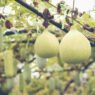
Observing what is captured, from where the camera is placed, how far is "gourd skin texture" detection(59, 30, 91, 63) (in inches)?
78.7

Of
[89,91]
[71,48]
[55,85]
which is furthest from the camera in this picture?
[89,91]

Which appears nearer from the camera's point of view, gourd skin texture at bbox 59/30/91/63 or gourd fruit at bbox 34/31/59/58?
gourd skin texture at bbox 59/30/91/63

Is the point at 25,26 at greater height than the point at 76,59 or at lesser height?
lesser

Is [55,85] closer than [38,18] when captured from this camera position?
No

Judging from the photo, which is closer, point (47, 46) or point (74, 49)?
point (74, 49)

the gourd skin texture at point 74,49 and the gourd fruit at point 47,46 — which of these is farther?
the gourd fruit at point 47,46

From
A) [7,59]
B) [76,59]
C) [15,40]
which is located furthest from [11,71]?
[15,40]

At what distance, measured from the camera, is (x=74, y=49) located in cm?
201

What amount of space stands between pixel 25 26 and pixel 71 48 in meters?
1.61

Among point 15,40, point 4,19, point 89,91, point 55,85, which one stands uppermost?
point 4,19

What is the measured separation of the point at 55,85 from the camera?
4.82 m

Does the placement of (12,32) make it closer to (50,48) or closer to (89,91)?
(50,48)

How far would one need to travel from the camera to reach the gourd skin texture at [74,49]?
6.56ft

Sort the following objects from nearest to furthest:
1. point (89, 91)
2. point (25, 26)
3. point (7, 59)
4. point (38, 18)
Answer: point (7, 59) → point (38, 18) → point (25, 26) → point (89, 91)
